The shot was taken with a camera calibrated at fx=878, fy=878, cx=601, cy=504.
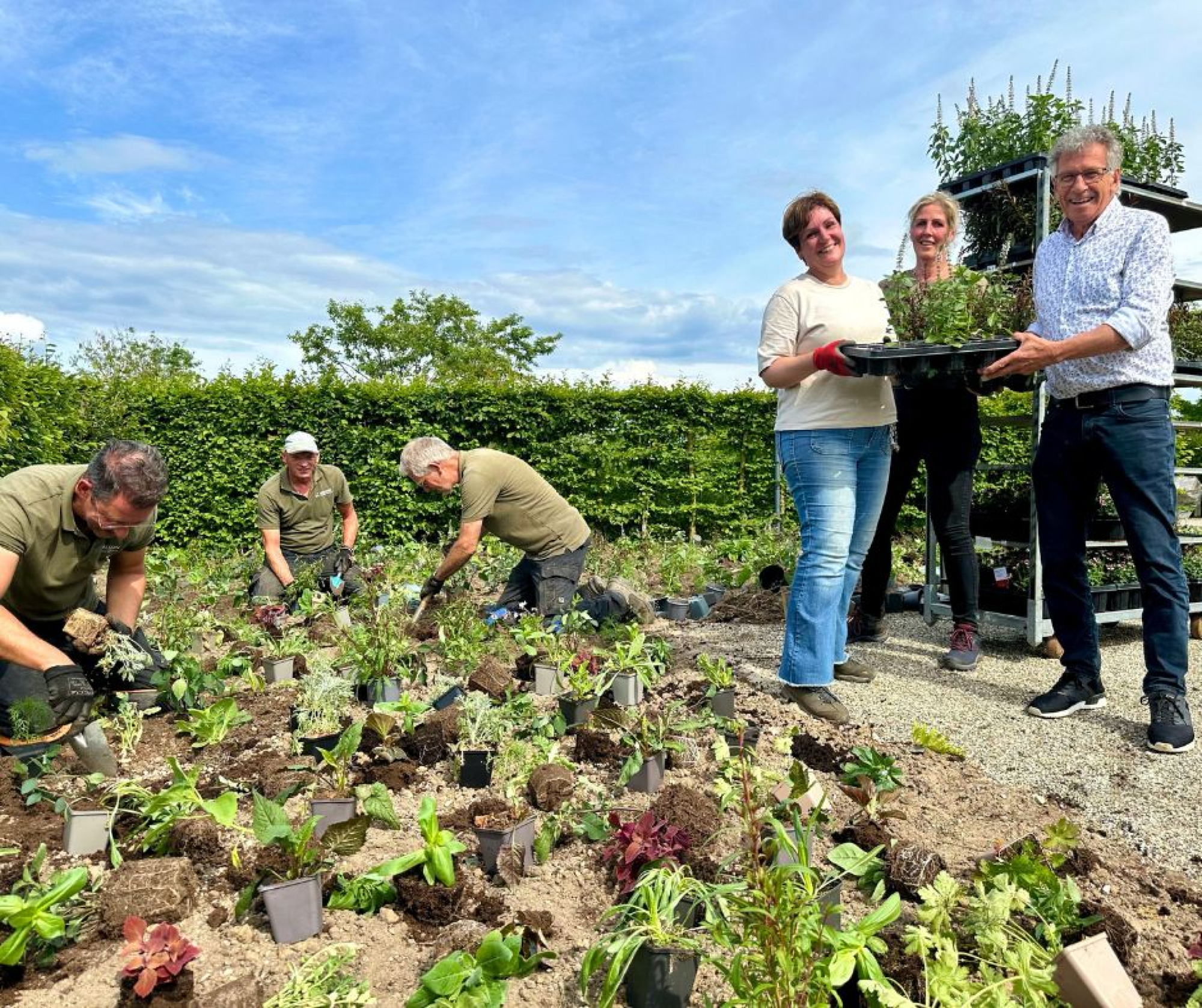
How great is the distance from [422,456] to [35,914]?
108 inches

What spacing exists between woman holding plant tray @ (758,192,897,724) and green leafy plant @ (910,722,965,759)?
12.7 inches

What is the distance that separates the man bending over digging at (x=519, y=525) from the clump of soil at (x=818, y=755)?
5.87ft

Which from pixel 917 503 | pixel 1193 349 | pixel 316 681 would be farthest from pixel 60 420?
pixel 1193 349

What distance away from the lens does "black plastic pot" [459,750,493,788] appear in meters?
2.79

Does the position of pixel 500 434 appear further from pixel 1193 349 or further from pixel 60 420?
pixel 1193 349

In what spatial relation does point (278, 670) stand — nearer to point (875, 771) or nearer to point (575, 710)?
point (575, 710)

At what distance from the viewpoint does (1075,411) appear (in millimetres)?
3273

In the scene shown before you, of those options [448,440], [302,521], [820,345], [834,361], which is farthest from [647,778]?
[448,440]

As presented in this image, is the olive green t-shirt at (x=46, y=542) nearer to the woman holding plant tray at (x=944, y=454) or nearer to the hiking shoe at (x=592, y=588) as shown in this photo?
the hiking shoe at (x=592, y=588)

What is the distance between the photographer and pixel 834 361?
2.98 meters

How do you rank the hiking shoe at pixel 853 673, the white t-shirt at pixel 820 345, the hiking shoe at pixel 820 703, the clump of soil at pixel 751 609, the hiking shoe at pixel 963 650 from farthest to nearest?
the clump of soil at pixel 751 609
the hiking shoe at pixel 963 650
the hiking shoe at pixel 853 673
the hiking shoe at pixel 820 703
the white t-shirt at pixel 820 345

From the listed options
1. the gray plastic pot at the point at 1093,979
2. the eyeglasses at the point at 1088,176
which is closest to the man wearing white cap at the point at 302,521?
the eyeglasses at the point at 1088,176

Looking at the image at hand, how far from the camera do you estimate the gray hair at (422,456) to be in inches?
170

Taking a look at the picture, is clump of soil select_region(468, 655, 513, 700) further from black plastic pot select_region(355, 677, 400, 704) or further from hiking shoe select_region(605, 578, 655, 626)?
hiking shoe select_region(605, 578, 655, 626)
